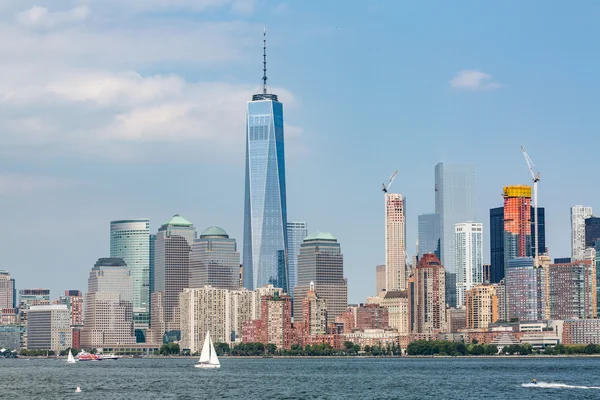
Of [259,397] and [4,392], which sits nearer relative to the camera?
[259,397]

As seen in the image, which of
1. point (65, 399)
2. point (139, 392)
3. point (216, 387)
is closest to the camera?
point (65, 399)

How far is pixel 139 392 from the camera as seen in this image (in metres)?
185

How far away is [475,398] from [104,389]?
57.7 metres

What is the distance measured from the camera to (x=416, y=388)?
196250mm

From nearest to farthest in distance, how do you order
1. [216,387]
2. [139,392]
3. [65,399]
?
[65,399] → [139,392] → [216,387]

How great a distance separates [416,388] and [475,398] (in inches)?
993

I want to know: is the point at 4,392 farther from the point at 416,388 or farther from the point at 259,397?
the point at 416,388

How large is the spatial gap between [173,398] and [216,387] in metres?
28.4

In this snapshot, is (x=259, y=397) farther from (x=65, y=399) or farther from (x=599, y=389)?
(x=599, y=389)

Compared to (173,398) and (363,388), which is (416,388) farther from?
(173,398)

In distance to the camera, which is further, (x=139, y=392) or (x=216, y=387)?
(x=216, y=387)

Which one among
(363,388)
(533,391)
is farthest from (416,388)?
(533,391)

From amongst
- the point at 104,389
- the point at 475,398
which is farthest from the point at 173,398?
the point at 475,398

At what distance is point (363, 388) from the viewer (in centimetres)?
19662
